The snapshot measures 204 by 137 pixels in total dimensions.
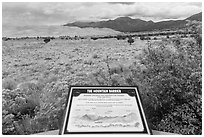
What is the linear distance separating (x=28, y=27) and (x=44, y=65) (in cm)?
33

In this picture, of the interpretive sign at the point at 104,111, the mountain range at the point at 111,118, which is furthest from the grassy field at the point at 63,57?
the mountain range at the point at 111,118

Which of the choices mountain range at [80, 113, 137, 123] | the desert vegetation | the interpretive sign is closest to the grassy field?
the desert vegetation

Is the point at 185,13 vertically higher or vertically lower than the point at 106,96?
higher

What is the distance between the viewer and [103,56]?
2.25 m

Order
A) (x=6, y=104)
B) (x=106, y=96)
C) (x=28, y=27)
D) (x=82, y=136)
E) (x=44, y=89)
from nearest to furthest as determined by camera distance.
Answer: (x=82, y=136), (x=106, y=96), (x=6, y=104), (x=44, y=89), (x=28, y=27)

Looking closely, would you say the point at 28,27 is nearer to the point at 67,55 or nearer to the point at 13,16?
the point at 13,16

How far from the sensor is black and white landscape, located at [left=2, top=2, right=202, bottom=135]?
2.01 meters

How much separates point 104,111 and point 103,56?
2.38 feet

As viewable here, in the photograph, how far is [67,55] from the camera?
2.26 m

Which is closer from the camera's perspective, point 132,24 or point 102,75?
point 102,75

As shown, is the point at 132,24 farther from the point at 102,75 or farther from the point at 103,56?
the point at 102,75

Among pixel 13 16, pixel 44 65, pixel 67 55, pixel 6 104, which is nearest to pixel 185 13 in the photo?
pixel 67 55

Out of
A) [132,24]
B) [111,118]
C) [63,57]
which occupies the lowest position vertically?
[111,118]

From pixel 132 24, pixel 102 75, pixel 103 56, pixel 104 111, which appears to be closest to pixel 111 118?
pixel 104 111
